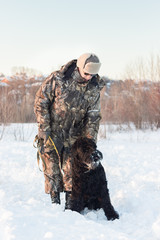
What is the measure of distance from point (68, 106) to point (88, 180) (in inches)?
36.9

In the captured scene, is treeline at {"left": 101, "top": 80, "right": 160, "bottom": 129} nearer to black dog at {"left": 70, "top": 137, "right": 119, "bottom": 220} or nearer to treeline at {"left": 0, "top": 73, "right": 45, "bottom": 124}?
treeline at {"left": 0, "top": 73, "right": 45, "bottom": 124}

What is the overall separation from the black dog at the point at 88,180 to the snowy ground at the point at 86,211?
175 mm

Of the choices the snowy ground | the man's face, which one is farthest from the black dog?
the man's face

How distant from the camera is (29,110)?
12320mm

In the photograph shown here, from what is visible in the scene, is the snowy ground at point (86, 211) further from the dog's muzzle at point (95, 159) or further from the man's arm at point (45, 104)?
the man's arm at point (45, 104)

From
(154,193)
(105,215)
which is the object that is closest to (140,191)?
(154,193)

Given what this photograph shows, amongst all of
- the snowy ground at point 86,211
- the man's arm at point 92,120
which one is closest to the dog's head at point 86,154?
the man's arm at point 92,120

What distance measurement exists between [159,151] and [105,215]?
464 centimetres

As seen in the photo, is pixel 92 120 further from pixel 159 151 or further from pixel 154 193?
pixel 159 151

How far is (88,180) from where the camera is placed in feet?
9.86

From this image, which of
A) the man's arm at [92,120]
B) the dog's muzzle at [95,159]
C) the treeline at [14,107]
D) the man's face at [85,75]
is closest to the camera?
the dog's muzzle at [95,159]

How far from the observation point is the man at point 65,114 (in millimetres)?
3160

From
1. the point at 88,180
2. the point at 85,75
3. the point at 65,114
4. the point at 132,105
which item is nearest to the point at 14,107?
the point at 132,105

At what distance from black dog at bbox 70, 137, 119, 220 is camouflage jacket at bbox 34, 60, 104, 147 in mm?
329
